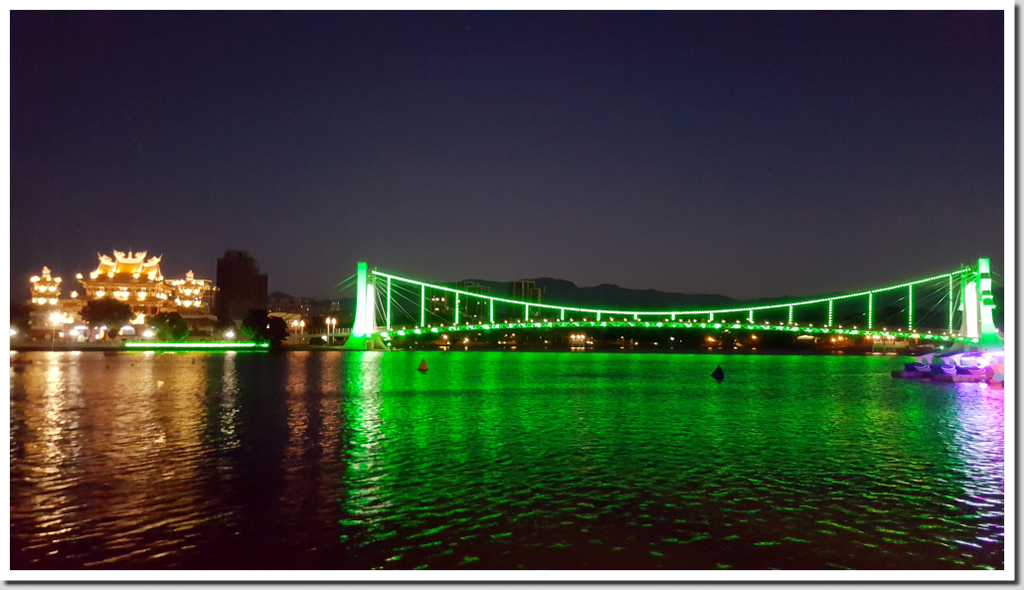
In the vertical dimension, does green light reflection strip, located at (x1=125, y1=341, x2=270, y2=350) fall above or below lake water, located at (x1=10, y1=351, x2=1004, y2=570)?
below

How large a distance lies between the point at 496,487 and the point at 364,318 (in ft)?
222

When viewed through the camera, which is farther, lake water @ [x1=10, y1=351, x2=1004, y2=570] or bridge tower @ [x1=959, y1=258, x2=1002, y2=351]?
bridge tower @ [x1=959, y1=258, x2=1002, y2=351]

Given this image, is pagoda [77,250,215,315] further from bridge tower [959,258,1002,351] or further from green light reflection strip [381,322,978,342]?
bridge tower [959,258,1002,351]

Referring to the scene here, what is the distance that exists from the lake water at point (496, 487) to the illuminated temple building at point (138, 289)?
93279mm

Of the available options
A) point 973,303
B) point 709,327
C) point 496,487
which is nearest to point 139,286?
point 709,327

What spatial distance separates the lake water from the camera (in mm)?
7305

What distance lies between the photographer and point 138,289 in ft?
383

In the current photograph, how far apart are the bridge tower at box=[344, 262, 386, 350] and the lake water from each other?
54134mm

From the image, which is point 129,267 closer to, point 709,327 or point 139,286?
point 139,286

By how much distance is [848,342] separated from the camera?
10494 cm

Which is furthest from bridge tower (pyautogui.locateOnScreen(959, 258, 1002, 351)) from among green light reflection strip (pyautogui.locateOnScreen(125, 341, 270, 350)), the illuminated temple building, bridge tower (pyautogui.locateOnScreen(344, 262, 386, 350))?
the illuminated temple building

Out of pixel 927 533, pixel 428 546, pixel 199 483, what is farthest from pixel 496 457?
pixel 927 533

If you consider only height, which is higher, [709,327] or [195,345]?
[709,327]

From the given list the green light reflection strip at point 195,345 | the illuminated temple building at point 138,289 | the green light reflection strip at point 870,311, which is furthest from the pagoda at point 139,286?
the green light reflection strip at point 870,311
